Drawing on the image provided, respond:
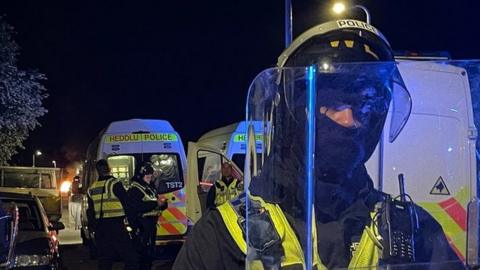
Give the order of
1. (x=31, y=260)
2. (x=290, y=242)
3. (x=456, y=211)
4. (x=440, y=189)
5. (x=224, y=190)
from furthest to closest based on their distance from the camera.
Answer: (x=224, y=190), (x=31, y=260), (x=440, y=189), (x=456, y=211), (x=290, y=242)

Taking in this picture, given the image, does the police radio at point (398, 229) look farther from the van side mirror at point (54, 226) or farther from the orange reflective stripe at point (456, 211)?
the van side mirror at point (54, 226)

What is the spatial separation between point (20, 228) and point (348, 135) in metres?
6.44

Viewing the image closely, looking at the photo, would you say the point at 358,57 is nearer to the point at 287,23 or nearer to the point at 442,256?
the point at 442,256

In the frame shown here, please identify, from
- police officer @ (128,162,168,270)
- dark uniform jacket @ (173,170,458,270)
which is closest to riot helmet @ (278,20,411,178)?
dark uniform jacket @ (173,170,458,270)

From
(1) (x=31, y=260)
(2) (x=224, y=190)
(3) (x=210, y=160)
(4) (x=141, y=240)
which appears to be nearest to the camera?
(1) (x=31, y=260)

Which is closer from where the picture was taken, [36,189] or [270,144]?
[270,144]

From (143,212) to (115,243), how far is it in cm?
140

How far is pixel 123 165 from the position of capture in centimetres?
1348

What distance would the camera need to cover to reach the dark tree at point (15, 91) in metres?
21.8

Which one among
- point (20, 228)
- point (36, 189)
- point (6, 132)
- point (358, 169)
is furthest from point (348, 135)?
point (6, 132)

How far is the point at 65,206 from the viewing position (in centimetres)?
2770

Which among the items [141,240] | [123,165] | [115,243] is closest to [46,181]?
[123,165]

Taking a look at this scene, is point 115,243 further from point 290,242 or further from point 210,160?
point 290,242

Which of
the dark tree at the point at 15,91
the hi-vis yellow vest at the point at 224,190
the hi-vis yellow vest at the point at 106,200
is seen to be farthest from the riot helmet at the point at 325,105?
the dark tree at the point at 15,91
